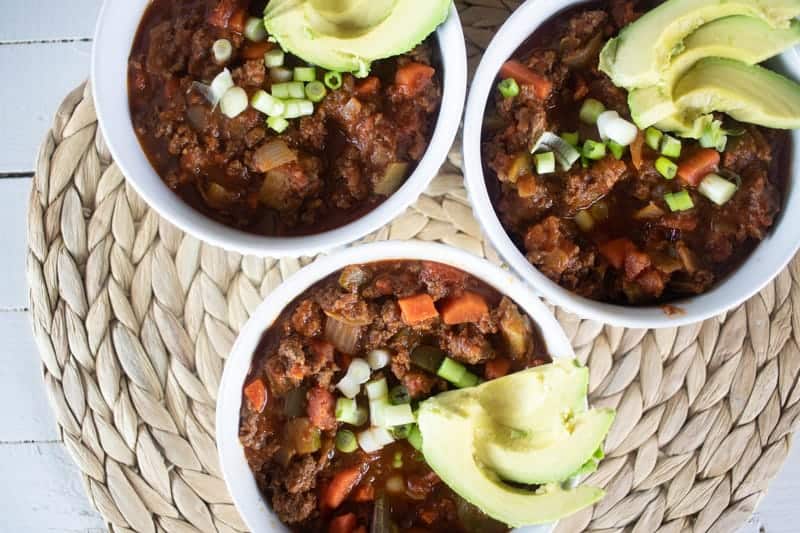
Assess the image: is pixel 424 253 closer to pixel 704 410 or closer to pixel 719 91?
pixel 719 91

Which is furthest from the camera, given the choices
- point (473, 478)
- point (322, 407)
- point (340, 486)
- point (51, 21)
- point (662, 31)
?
point (51, 21)

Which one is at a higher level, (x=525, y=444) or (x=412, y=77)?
(x=412, y=77)

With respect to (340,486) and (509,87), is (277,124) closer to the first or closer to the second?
(509,87)

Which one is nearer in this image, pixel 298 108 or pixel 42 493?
pixel 298 108

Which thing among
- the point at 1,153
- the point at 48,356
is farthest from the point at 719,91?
the point at 1,153

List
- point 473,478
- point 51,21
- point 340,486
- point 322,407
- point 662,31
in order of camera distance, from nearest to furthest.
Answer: point 473,478
point 662,31
point 322,407
point 340,486
point 51,21

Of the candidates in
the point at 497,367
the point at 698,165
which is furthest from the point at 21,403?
the point at 698,165
